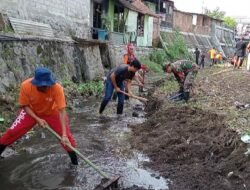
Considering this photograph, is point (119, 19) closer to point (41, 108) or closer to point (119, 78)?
point (119, 78)

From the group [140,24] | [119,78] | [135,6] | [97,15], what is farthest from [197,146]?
[140,24]

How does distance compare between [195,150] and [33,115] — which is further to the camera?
[195,150]

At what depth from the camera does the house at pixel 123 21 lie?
83.4 feet

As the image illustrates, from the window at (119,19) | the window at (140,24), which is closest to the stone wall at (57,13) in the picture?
the window at (119,19)

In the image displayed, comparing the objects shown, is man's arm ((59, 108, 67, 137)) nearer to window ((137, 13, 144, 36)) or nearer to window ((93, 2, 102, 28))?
window ((93, 2, 102, 28))

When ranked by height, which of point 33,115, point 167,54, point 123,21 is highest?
point 123,21

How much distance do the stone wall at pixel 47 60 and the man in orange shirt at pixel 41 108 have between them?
14.4 feet

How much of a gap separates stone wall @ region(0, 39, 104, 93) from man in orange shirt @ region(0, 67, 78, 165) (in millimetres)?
4381

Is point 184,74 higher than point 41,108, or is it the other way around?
point 41,108

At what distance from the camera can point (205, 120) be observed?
8.33 meters

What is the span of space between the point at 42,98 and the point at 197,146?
278 cm

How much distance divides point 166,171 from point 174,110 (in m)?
3.58

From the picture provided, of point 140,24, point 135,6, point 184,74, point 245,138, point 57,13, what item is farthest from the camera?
point 140,24

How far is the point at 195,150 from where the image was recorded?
22.1 feet
